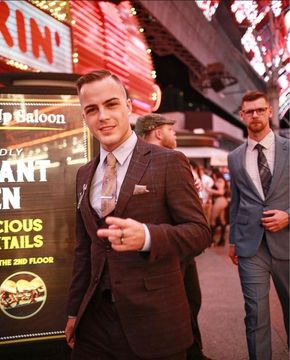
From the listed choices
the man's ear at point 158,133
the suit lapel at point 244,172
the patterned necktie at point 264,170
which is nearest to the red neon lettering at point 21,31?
the man's ear at point 158,133

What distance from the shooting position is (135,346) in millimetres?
2045

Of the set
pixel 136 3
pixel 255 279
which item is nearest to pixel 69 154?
pixel 255 279

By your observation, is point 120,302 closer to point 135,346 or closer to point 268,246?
point 135,346

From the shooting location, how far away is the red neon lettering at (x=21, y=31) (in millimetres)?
4574

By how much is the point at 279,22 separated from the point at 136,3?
340cm

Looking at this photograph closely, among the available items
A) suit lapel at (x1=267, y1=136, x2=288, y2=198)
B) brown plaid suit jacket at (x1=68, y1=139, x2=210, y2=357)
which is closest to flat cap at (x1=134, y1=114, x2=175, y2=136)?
suit lapel at (x1=267, y1=136, x2=288, y2=198)

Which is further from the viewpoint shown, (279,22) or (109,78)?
(279,22)

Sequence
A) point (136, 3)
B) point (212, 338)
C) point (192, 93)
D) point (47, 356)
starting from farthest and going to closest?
point (192, 93)
point (136, 3)
point (212, 338)
point (47, 356)

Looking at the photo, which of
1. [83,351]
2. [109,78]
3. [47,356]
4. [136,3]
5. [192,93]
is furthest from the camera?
[192,93]

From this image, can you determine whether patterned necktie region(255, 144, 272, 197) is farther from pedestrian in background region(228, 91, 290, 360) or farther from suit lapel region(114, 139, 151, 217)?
suit lapel region(114, 139, 151, 217)

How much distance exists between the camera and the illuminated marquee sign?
4.39 meters

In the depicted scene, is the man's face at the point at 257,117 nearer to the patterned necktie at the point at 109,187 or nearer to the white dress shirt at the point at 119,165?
the white dress shirt at the point at 119,165

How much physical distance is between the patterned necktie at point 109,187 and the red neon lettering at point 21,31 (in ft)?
9.30

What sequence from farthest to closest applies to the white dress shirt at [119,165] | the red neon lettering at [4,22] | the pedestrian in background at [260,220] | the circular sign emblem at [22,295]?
the red neon lettering at [4,22]
the pedestrian in background at [260,220]
the circular sign emblem at [22,295]
the white dress shirt at [119,165]
